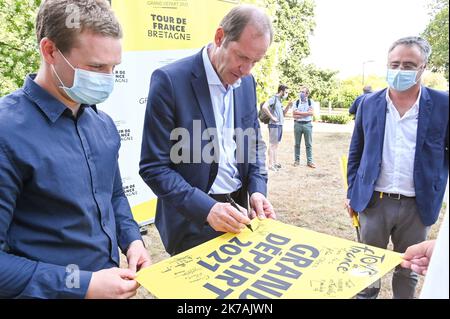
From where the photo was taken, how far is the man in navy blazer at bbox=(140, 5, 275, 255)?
161 centimetres

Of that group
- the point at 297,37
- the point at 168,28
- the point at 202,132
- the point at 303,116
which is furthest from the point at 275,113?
the point at 297,37

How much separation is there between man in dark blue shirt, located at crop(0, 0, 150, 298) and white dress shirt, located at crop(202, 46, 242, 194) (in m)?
0.56

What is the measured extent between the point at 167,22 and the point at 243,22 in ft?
9.10

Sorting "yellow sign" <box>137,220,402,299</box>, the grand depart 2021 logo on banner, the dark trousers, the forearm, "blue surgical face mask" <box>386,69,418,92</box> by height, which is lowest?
the dark trousers

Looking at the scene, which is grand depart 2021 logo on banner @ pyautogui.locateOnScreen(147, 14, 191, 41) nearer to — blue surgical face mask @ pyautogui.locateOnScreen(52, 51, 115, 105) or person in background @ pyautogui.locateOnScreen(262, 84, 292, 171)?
blue surgical face mask @ pyautogui.locateOnScreen(52, 51, 115, 105)

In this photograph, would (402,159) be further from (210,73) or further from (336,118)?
(336,118)

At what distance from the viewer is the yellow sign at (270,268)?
3.71 feet

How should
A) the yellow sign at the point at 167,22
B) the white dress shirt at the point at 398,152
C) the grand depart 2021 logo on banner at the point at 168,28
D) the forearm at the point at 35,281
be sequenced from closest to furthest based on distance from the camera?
1. the forearm at the point at 35,281
2. the white dress shirt at the point at 398,152
3. the yellow sign at the point at 167,22
4. the grand depart 2021 logo on banner at the point at 168,28

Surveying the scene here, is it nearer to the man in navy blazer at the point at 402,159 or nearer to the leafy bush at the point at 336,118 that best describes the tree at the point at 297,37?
the leafy bush at the point at 336,118

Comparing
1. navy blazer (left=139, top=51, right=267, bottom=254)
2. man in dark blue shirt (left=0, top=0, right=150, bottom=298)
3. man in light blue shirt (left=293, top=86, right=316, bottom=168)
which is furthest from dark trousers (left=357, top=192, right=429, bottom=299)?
man in light blue shirt (left=293, top=86, right=316, bottom=168)

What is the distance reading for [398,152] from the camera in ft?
8.13

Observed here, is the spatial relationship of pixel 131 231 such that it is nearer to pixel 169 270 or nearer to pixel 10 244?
pixel 169 270

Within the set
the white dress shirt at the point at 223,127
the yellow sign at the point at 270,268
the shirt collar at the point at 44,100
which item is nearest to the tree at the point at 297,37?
the white dress shirt at the point at 223,127
